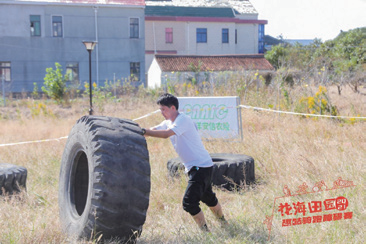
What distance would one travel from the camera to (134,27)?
→ 119ft

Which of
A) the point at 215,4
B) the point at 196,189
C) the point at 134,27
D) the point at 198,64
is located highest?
the point at 215,4

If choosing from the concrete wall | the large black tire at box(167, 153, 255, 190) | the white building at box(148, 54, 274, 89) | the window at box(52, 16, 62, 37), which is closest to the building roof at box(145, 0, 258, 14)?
the white building at box(148, 54, 274, 89)

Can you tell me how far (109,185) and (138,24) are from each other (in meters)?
33.1

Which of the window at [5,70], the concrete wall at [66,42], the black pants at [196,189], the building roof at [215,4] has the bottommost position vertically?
the black pants at [196,189]

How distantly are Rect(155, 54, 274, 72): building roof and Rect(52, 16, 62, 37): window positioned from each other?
23.4 feet

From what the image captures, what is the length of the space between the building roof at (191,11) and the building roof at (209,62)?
10.8 m

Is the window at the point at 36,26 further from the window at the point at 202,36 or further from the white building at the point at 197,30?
the window at the point at 202,36

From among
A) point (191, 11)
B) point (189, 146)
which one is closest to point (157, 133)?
point (189, 146)

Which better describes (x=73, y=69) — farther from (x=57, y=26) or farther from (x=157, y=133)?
(x=157, y=133)

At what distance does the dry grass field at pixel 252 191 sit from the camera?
4637 mm

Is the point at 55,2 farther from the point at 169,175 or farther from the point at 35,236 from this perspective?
the point at 35,236

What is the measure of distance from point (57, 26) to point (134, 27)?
5.58 m

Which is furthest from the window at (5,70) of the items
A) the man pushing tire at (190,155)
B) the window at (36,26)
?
the man pushing tire at (190,155)

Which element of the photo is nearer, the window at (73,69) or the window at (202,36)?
the window at (73,69)
